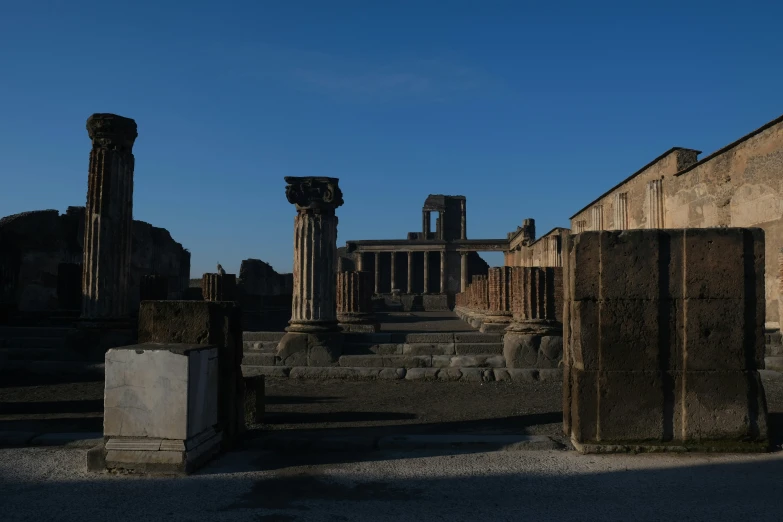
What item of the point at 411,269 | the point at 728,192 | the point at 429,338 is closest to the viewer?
the point at 429,338

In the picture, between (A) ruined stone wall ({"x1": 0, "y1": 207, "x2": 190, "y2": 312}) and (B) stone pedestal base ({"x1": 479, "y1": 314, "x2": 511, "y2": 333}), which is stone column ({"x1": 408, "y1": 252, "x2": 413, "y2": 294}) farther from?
(B) stone pedestal base ({"x1": 479, "y1": 314, "x2": 511, "y2": 333})

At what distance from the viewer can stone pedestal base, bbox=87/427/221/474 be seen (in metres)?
4.29

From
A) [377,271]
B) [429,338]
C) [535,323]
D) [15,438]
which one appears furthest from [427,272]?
[15,438]

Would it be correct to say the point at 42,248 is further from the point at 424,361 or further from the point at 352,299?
the point at 424,361

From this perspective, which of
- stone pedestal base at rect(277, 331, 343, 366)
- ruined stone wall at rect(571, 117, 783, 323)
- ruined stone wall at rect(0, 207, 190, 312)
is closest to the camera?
stone pedestal base at rect(277, 331, 343, 366)

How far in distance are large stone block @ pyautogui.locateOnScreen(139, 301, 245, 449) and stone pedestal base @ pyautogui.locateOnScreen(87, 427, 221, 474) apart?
0.65 m

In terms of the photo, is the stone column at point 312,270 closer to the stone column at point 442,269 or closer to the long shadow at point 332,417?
the long shadow at point 332,417

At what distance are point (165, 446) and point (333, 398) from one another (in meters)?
3.81

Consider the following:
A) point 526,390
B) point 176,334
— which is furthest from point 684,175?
point 176,334

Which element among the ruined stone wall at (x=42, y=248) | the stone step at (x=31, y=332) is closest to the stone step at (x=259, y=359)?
the stone step at (x=31, y=332)

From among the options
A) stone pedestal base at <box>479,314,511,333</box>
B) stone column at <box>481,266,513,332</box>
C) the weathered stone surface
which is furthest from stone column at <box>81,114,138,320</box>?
stone column at <box>481,266,513,332</box>

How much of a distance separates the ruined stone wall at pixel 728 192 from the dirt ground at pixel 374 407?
343 centimetres

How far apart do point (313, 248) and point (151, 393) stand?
6.51 m

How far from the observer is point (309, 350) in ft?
34.1
